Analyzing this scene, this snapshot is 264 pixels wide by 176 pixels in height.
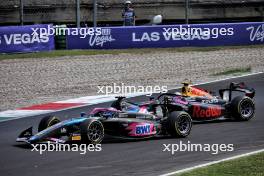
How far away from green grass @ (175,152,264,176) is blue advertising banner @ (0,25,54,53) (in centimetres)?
1757

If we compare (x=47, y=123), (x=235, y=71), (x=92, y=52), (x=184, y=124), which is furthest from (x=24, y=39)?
(x=184, y=124)

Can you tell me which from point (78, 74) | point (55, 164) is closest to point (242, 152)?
point (55, 164)

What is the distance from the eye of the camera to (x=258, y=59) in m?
25.6

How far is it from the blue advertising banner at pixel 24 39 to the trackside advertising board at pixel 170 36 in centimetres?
98

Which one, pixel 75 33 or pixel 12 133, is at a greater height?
pixel 75 33

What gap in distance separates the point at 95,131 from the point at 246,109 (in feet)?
12.5

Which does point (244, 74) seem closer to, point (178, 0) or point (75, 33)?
point (75, 33)

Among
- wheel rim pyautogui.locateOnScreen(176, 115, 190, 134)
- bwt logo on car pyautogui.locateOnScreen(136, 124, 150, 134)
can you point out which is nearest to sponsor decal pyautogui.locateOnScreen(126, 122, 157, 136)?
bwt logo on car pyautogui.locateOnScreen(136, 124, 150, 134)

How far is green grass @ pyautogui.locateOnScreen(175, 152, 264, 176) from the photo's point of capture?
31.4 feet

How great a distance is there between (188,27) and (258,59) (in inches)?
145

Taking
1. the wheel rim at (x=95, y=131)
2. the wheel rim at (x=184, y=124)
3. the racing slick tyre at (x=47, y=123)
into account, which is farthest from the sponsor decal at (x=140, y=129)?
the racing slick tyre at (x=47, y=123)

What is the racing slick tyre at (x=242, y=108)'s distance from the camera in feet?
47.0

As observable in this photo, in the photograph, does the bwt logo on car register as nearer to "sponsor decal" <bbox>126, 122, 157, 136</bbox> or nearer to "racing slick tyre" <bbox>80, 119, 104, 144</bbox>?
"sponsor decal" <bbox>126, 122, 157, 136</bbox>

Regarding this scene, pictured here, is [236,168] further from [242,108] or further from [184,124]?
[242,108]
